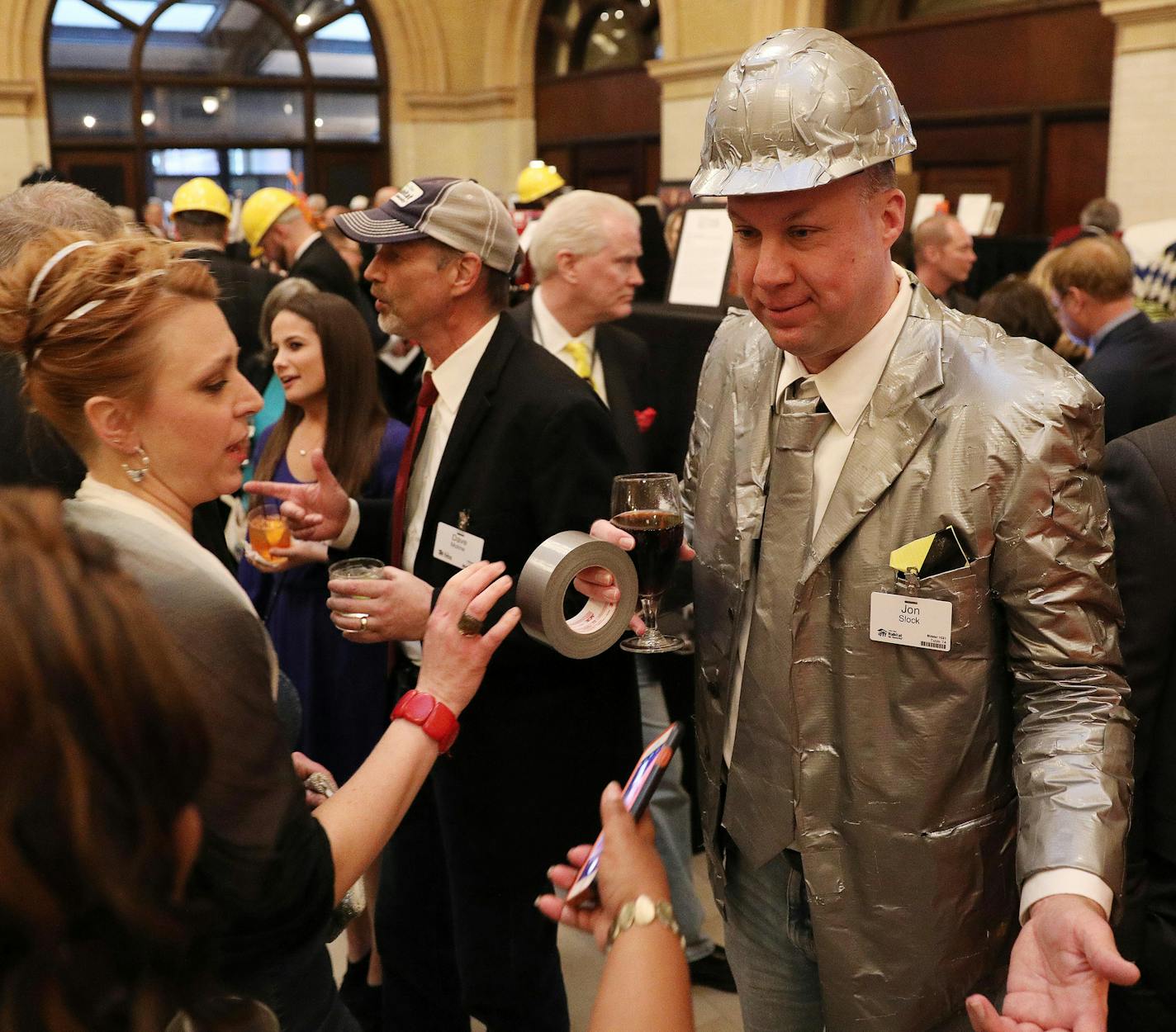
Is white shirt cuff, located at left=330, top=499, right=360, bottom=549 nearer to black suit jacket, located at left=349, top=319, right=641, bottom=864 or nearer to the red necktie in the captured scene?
the red necktie

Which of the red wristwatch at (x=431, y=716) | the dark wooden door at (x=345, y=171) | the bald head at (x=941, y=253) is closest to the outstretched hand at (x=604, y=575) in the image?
the red wristwatch at (x=431, y=716)

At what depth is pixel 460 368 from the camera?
2.40m

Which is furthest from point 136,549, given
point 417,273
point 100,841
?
point 417,273

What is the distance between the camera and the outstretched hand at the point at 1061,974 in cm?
119

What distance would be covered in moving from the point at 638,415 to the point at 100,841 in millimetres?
3190

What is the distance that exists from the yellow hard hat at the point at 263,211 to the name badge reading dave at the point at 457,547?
4.41 metres

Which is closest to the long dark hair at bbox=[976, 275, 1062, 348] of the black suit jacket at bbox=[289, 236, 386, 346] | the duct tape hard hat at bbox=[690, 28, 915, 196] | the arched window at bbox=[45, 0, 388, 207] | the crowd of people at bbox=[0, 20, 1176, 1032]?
the crowd of people at bbox=[0, 20, 1176, 1032]

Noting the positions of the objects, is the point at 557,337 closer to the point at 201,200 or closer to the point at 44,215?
the point at 44,215

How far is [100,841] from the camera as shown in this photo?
794mm

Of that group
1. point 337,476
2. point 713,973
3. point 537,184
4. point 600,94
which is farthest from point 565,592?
point 600,94

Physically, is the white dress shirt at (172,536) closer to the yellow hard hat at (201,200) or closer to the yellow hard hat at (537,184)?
the yellow hard hat at (201,200)

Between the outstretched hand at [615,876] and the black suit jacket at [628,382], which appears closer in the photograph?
the outstretched hand at [615,876]

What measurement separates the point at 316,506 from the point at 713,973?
1.63 metres

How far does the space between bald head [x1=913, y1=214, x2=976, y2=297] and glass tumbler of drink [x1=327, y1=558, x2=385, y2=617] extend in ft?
12.8
